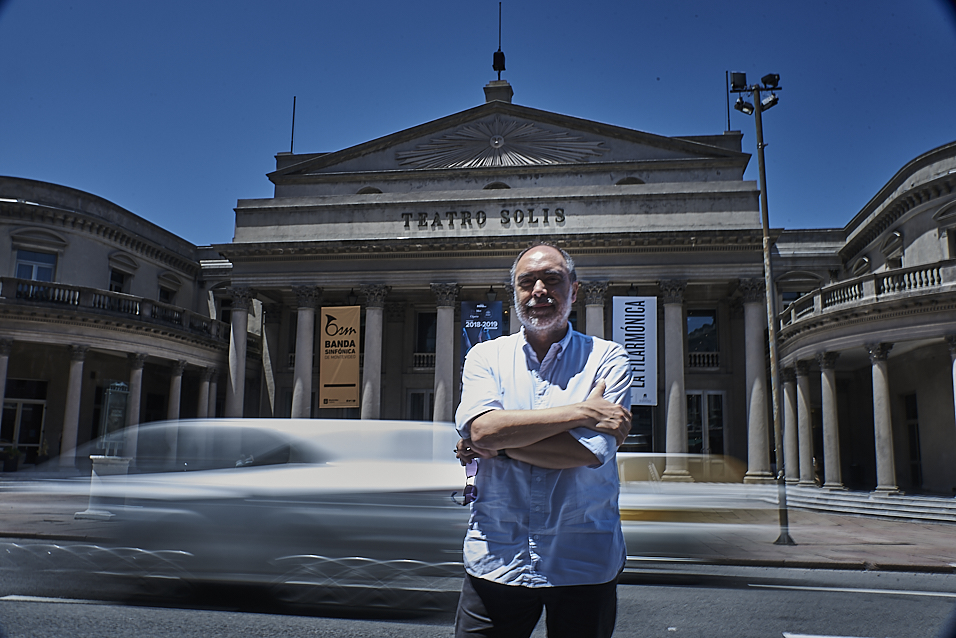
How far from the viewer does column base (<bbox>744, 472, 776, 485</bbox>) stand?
26.3 metres

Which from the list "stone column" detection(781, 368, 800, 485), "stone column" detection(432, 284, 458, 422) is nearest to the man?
"stone column" detection(781, 368, 800, 485)

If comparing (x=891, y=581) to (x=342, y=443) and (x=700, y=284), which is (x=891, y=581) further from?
(x=700, y=284)

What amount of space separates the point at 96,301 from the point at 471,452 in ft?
92.2

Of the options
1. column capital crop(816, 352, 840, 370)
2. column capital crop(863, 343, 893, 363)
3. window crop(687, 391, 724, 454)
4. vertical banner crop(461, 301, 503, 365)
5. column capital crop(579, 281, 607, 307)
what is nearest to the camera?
column capital crop(863, 343, 893, 363)

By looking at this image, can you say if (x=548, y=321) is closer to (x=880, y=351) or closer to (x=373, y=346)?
(x=880, y=351)

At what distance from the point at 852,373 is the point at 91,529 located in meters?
28.4

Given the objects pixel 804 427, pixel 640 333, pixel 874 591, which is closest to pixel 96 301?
pixel 640 333

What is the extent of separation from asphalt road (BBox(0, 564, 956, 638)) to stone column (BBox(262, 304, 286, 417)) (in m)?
26.3

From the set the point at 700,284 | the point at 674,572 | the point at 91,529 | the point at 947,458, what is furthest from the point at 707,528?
the point at 700,284

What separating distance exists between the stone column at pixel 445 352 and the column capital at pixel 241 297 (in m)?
8.01

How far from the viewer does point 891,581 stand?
30.2ft

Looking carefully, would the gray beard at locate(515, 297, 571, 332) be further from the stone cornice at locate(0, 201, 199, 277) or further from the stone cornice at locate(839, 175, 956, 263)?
the stone cornice at locate(0, 201, 199, 277)

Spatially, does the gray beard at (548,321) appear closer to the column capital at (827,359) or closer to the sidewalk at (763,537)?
the sidewalk at (763,537)

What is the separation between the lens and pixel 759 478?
2638 cm
